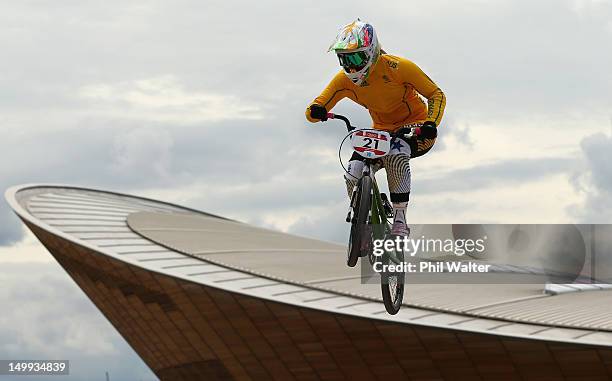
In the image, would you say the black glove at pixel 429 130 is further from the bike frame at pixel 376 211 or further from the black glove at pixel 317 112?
the black glove at pixel 317 112

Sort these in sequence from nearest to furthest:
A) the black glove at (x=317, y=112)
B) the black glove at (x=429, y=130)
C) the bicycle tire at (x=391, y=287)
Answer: the black glove at (x=429, y=130) < the bicycle tire at (x=391, y=287) < the black glove at (x=317, y=112)

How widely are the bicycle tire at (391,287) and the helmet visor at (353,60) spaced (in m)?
2.46

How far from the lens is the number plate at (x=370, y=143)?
1348 cm

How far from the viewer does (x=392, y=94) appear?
14.1 metres

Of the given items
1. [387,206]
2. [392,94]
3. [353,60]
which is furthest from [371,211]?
[353,60]

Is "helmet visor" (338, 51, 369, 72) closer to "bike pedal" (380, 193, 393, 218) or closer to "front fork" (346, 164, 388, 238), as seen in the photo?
"front fork" (346, 164, 388, 238)

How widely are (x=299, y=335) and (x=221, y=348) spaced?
6458 millimetres

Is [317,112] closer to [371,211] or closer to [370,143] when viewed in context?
[370,143]

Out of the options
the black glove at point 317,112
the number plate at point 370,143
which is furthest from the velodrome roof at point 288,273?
the number plate at point 370,143

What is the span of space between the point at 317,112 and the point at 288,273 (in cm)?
4366

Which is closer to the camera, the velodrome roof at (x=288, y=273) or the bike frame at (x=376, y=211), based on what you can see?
the bike frame at (x=376, y=211)

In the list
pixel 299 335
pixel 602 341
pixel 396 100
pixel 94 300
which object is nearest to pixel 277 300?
pixel 299 335

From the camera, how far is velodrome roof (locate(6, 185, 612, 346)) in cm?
4962

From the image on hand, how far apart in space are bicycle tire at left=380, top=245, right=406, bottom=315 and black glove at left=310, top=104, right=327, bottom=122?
214 centimetres
